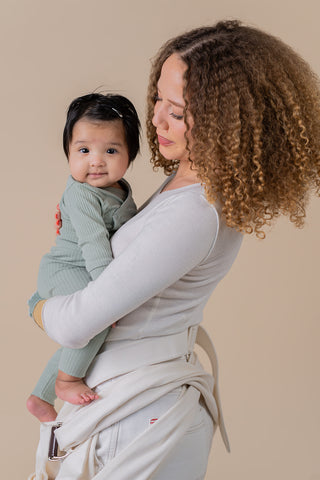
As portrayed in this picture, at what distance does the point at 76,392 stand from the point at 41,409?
345mm

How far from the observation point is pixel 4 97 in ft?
11.8

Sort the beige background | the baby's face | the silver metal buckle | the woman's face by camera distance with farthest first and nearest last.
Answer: the beige background < the baby's face < the silver metal buckle < the woman's face

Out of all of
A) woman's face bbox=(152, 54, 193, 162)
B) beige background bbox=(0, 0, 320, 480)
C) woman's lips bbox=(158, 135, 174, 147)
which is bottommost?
beige background bbox=(0, 0, 320, 480)

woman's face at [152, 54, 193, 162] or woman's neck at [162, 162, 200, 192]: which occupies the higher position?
woman's face at [152, 54, 193, 162]

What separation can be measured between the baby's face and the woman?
237 mm

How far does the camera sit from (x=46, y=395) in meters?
2.11

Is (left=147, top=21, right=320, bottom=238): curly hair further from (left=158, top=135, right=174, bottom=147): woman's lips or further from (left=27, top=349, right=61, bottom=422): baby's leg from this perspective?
(left=27, top=349, right=61, bottom=422): baby's leg

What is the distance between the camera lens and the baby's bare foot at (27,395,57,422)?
210 cm

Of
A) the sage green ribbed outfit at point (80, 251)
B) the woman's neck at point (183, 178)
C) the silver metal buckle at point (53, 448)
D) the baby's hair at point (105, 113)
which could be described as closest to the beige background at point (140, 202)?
the baby's hair at point (105, 113)

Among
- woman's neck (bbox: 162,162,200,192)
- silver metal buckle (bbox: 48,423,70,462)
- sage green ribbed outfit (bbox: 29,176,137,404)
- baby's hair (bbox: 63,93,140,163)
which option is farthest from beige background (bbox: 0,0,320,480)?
silver metal buckle (bbox: 48,423,70,462)

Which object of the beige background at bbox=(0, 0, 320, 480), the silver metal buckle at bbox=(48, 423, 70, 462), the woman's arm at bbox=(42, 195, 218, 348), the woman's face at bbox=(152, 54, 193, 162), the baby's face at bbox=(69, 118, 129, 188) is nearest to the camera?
the woman's arm at bbox=(42, 195, 218, 348)

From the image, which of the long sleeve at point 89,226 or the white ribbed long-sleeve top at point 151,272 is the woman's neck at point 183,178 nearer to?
the white ribbed long-sleeve top at point 151,272

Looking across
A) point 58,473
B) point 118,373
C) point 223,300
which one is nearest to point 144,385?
point 118,373

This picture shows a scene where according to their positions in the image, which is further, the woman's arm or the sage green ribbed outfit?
the sage green ribbed outfit
